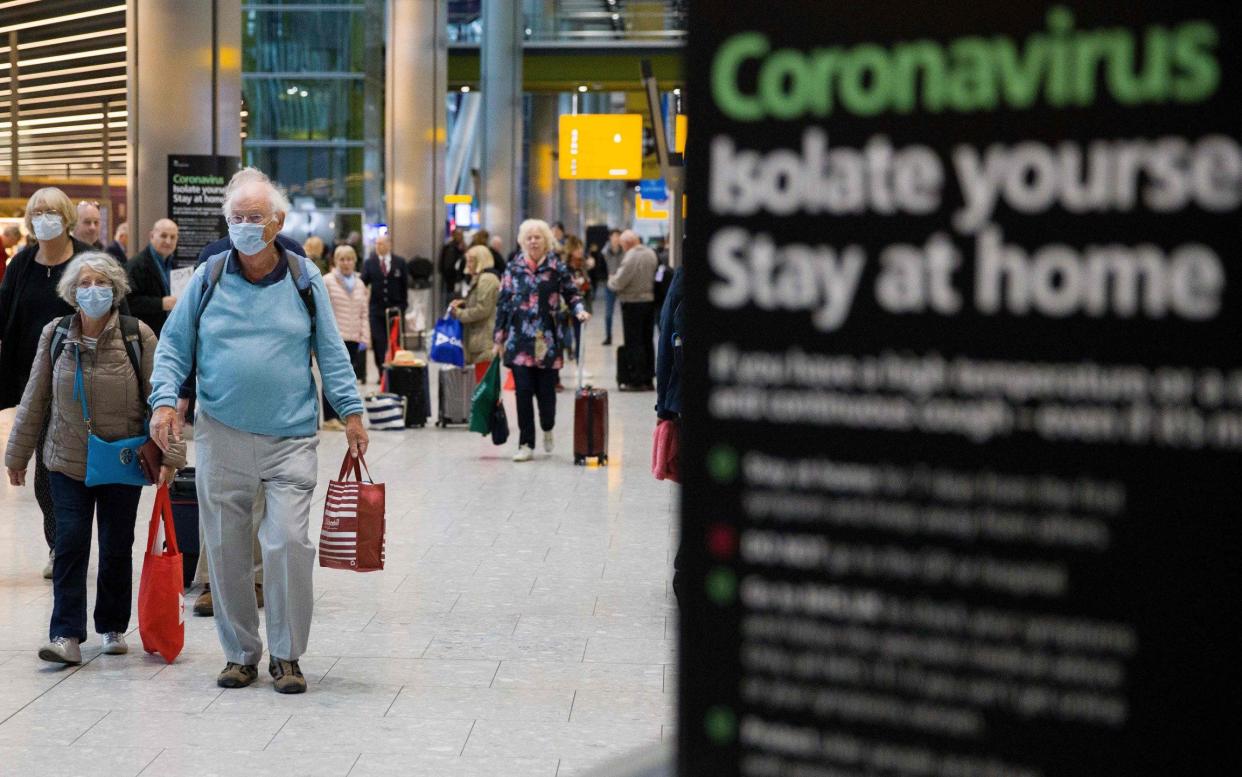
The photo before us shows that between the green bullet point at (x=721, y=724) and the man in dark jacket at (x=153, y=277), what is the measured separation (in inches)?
361

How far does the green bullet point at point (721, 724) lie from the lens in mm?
1525

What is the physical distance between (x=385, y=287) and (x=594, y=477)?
7.98 m

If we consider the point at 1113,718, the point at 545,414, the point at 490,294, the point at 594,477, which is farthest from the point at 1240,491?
the point at 490,294

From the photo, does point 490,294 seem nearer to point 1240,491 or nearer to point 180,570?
point 180,570

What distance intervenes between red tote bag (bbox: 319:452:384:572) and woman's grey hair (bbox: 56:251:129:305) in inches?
44.4

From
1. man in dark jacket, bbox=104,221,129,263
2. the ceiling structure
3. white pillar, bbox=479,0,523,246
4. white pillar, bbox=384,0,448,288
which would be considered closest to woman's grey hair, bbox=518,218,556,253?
man in dark jacket, bbox=104,221,129,263

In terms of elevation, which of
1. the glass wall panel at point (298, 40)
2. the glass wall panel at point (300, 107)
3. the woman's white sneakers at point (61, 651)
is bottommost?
the woman's white sneakers at point (61, 651)

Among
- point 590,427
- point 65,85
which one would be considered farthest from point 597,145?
point 590,427

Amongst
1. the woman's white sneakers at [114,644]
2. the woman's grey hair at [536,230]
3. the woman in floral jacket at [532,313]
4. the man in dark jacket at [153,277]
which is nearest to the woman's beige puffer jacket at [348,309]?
the woman in floral jacket at [532,313]

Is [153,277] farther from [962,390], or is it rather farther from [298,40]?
[298,40]

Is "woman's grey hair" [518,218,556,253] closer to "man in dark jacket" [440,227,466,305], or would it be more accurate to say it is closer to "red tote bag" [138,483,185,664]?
"red tote bag" [138,483,185,664]

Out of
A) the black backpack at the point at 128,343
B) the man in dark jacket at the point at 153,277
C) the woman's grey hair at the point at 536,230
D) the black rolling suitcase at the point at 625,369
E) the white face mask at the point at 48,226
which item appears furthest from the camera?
the black rolling suitcase at the point at 625,369

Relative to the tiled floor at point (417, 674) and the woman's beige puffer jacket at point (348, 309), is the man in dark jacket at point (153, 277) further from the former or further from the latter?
the woman's beige puffer jacket at point (348, 309)

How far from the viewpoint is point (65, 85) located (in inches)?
942
